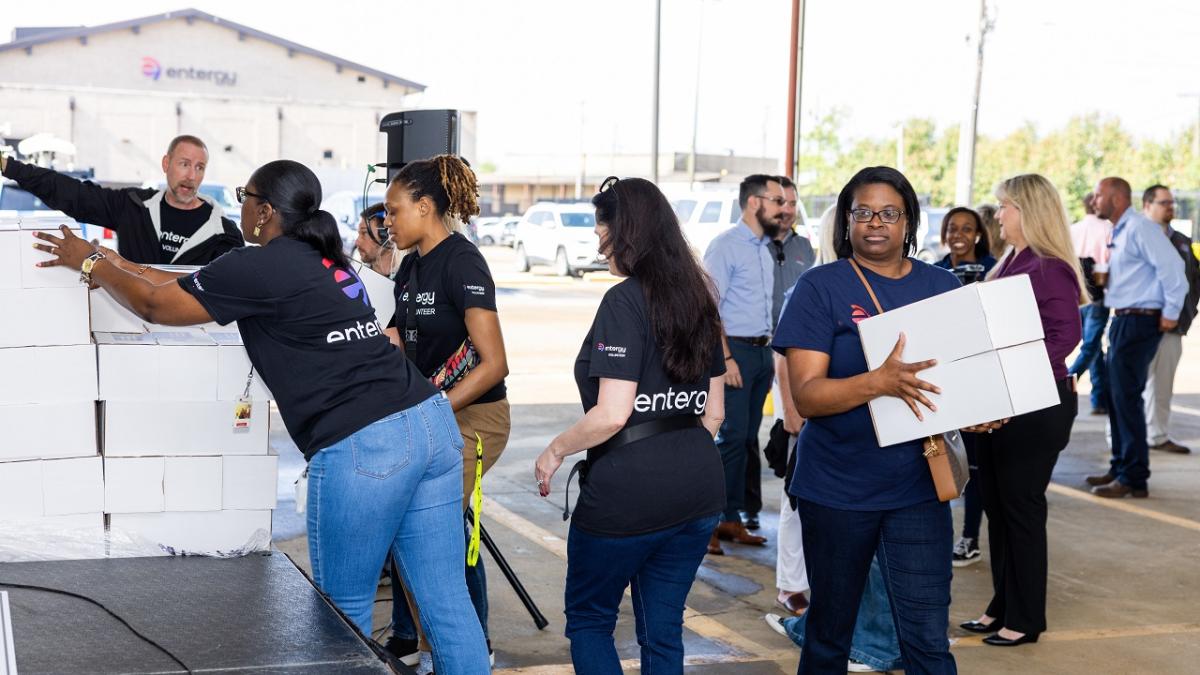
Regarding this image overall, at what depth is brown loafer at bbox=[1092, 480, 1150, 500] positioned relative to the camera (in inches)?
304

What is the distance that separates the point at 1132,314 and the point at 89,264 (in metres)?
7.00

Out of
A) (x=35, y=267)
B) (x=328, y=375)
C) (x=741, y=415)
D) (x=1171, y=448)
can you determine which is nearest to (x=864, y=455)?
(x=328, y=375)

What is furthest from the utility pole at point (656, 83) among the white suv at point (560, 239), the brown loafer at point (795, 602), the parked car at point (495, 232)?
the parked car at point (495, 232)

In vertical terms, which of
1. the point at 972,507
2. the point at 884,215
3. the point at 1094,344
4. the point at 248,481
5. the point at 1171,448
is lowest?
the point at 1171,448

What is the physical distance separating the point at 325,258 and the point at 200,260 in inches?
119

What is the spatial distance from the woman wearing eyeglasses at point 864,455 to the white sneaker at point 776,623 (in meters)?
1.55

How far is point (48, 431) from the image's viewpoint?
11.7 feet

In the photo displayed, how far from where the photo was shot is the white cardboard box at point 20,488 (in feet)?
11.6

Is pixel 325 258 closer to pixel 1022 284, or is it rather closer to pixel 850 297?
pixel 850 297

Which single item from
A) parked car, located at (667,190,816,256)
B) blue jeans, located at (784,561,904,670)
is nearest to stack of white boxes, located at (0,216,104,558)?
blue jeans, located at (784,561,904,670)

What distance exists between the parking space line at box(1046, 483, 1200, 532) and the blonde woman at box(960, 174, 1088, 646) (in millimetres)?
2685

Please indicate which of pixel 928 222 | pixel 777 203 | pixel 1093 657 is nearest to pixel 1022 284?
pixel 1093 657

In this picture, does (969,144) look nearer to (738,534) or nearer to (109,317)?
(738,534)

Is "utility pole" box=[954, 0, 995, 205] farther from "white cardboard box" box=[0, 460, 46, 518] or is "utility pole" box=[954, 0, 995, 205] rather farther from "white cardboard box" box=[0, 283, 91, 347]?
"white cardboard box" box=[0, 460, 46, 518]
